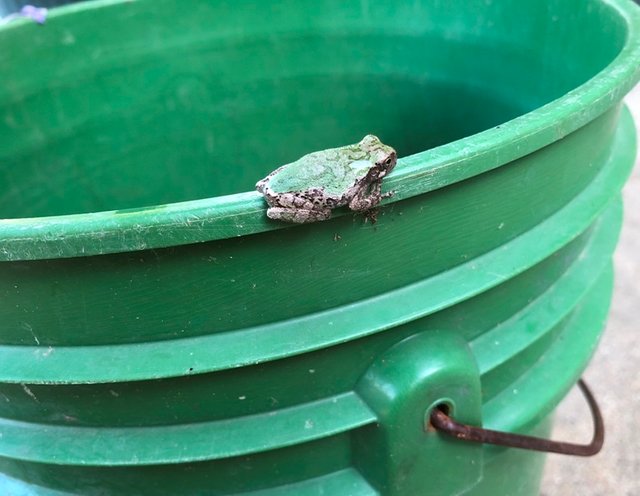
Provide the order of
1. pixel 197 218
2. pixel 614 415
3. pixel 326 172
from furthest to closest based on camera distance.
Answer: pixel 614 415
pixel 326 172
pixel 197 218

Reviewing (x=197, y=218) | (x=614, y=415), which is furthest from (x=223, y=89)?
(x=614, y=415)

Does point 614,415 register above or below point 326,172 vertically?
below

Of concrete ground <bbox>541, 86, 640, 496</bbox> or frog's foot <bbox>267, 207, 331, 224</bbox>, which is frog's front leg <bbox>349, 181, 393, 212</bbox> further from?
concrete ground <bbox>541, 86, 640, 496</bbox>

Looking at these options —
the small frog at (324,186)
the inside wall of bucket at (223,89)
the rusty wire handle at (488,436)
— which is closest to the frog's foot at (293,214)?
the small frog at (324,186)

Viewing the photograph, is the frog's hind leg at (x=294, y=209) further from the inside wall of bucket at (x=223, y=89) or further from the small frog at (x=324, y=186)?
the inside wall of bucket at (x=223, y=89)

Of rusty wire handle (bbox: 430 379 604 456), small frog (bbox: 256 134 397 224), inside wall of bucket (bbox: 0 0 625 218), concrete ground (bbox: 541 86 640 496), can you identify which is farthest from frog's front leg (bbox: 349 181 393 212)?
concrete ground (bbox: 541 86 640 496)

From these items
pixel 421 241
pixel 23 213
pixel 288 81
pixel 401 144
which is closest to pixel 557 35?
pixel 401 144

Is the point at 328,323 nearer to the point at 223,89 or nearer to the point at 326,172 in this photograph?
the point at 326,172
